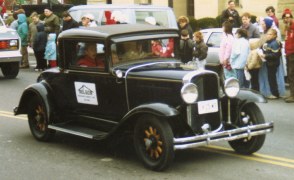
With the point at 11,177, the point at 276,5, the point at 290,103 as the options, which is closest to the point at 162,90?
the point at 11,177

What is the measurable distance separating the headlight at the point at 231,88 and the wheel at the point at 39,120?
8.88ft

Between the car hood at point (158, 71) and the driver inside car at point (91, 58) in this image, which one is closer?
the car hood at point (158, 71)

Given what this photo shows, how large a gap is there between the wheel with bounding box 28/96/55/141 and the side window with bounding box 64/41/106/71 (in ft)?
2.72

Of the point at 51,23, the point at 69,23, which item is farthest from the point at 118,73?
the point at 51,23

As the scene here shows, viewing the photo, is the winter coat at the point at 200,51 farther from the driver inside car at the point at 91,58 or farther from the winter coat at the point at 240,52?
the driver inside car at the point at 91,58

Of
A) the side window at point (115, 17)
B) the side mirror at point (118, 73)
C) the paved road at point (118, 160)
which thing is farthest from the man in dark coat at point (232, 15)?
the side mirror at point (118, 73)

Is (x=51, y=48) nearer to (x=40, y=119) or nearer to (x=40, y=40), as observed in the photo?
(x=40, y=40)

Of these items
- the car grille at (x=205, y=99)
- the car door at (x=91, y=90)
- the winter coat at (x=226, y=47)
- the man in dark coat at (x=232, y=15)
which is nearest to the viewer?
the car grille at (x=205, y=99)

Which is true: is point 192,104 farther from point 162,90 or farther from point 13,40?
point 13,40

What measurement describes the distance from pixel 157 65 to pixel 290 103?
17.6ft

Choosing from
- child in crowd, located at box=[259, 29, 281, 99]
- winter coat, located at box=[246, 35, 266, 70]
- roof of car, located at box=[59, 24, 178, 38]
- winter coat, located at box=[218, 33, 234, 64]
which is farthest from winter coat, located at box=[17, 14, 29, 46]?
roof of car, located at box=[59, 24, 178, 38]

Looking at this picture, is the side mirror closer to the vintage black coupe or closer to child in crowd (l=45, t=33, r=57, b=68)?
the vintage black coupe

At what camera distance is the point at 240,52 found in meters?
13.1

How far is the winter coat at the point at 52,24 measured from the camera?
Result: 61.9 feet
